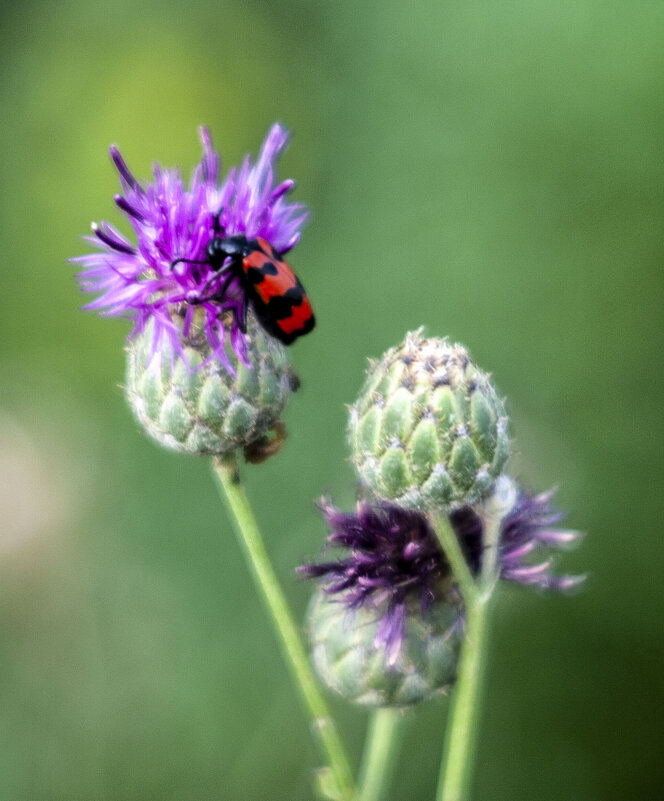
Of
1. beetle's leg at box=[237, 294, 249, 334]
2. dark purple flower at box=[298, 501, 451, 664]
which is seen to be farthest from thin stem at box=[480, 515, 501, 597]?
beetle's leg at box=[237, 294, 249, 334]

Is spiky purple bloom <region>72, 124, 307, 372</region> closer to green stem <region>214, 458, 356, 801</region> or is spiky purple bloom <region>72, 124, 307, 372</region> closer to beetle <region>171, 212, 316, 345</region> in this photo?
beetle <region>171, 212, 316, 345</region>

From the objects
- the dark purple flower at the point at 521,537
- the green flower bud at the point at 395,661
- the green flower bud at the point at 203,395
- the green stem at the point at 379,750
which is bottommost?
the green stem at the point at 379,750

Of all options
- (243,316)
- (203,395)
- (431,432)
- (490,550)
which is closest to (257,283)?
(243,316)

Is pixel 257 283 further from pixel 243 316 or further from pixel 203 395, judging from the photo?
pixel 203 395

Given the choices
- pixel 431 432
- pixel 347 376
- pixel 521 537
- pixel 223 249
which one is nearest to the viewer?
pixel 431 432

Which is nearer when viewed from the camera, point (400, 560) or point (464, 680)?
point (464, 680)

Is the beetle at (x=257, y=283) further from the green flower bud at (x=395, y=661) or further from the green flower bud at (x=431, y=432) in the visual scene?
the green flower bud at (x=395, y=661)

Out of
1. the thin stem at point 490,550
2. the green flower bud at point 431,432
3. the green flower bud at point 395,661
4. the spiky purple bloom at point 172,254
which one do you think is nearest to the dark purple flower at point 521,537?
the thin stem at point 490,550

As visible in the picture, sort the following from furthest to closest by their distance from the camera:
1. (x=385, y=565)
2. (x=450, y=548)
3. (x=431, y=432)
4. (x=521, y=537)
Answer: (x=521, y=537), (x=385, y=565), (x=450, y=548), (x=431, y=432)
